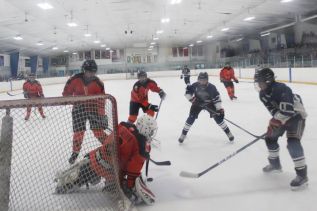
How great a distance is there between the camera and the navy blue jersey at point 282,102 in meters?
2.20

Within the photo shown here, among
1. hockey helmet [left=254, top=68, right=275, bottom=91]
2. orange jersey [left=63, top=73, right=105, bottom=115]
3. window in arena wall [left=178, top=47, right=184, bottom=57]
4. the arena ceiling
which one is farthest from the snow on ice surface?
window in arena wall [left=178, top=47, right=184, bottom=57]

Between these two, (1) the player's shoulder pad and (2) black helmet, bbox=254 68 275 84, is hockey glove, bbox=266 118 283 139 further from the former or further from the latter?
(1) the player's shoulder pad

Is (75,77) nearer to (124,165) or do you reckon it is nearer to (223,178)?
(124,165)

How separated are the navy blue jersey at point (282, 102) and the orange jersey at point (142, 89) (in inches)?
66.9

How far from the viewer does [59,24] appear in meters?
14.2

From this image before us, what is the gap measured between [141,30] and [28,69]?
1359 centimetres

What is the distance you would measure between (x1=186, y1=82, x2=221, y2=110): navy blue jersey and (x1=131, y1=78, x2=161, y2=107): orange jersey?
1.53ft

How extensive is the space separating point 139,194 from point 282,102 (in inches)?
45.0

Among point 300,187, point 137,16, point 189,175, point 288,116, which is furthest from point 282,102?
point 137,16

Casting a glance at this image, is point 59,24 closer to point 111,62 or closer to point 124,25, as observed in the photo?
point 124,25

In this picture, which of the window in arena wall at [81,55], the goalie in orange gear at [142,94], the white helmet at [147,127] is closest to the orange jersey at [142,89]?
the goalie in orange gear at [142,94]

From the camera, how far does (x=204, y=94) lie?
3654 millimetres

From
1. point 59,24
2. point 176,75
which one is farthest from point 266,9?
point 176,75

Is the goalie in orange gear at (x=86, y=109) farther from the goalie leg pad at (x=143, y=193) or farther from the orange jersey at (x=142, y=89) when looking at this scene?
the orange jersey at (x=142, y=89)
